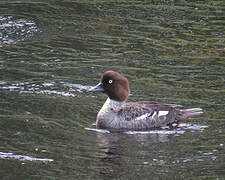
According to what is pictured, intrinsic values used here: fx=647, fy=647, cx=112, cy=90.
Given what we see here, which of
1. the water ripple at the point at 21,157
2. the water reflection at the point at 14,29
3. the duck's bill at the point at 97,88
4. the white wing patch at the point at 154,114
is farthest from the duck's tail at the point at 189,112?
the water reflection at the point at 14,29

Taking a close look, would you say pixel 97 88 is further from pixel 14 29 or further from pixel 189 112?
pixel 14 29

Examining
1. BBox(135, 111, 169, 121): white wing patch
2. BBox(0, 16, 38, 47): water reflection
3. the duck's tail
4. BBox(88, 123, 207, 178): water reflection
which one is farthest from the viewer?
BBox(0, 16, 38, 47): water reflection

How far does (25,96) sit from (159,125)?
3115mm

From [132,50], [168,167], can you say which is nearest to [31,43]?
[132,50]

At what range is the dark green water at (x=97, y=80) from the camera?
452 inches

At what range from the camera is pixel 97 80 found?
1602cm

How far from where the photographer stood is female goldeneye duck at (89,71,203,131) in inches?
550

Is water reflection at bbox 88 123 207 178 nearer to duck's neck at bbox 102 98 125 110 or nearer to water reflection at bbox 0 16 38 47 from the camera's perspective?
duck's neck at bbox 102 98 125 110

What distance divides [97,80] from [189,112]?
2965 millimetres

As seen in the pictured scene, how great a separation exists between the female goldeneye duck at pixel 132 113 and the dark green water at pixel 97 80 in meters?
0.34

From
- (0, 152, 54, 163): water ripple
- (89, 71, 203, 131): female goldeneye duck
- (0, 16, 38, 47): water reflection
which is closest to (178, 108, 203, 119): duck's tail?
(89, 71, 203, 131): female goldeneye duck

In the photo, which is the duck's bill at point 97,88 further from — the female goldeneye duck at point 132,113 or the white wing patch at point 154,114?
the white wing patch at point 154,114

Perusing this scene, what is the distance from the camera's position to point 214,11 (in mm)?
21984

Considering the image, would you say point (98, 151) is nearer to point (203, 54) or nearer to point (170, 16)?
point (203, 54)
